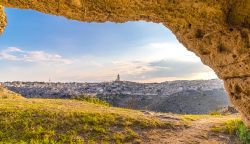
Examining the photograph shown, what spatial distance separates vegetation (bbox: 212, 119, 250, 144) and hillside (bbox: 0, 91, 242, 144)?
46 cm

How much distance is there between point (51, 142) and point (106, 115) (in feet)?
14.6

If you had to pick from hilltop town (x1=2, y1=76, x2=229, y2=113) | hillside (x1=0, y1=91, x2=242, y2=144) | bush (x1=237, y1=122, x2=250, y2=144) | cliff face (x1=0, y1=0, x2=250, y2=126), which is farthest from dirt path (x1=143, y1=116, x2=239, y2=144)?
hilltop town (x1=2, y1=76, x2=229, y2=113)

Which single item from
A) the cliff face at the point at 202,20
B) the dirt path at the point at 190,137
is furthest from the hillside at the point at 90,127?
the cliff face at the point at 202,20

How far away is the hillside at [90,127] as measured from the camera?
51.4ft

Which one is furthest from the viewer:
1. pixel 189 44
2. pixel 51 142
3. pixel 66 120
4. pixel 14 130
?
pixel 66 120

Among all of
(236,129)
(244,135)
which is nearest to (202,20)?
(244,135)

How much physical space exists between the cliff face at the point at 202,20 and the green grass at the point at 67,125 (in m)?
8.75

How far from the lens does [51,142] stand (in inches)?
586

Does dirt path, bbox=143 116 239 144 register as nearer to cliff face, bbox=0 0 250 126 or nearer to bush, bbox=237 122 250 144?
bush, bbox=237 122 250 144

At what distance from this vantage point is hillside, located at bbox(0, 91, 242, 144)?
15.7 m

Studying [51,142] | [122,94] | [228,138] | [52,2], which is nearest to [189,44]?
[52,2]

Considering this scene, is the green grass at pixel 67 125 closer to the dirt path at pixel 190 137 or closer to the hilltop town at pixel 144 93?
the dirt path at pixel 190 137

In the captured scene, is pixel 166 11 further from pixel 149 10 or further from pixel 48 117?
pixel 48 117

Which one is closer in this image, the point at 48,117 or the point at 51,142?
the point at 51,142
